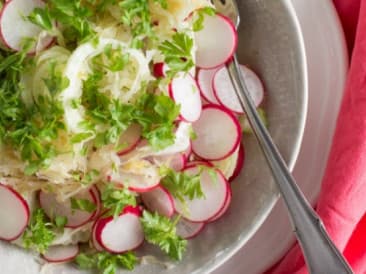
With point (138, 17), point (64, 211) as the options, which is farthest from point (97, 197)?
point (138, 17)

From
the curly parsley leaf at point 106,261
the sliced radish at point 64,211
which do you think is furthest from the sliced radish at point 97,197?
the curly parsley leaf at point 106,261

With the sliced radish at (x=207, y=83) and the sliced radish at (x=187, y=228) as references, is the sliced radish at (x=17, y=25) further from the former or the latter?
the sliced radish at (x=187, y=228)

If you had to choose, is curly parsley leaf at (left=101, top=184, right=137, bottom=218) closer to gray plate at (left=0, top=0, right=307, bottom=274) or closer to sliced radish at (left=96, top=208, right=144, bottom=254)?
sliced radish at (left=96, top=208, right=144, bottom=254)

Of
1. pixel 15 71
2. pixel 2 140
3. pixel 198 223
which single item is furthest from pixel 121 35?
pixel 198 223

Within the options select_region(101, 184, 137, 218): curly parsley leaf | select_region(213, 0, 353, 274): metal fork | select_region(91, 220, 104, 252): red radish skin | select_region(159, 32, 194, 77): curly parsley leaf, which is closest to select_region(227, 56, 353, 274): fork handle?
select_region(213, 0, 353, 274): metal fork

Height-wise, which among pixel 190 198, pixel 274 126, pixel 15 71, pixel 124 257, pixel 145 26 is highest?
pixel 145 26

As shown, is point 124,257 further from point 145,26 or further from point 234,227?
point 145,26

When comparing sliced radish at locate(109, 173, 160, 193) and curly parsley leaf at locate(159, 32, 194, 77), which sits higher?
curly parsley leaf at locate(159, 32, 194, 77)
